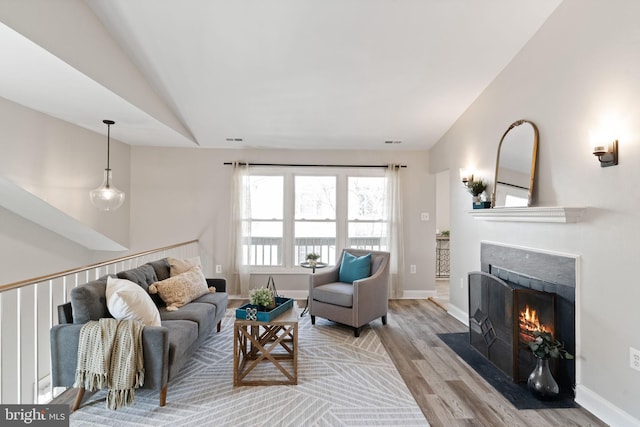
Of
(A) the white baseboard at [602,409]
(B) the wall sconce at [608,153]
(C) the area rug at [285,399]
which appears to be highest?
(B) the wall sconce at [608,153]

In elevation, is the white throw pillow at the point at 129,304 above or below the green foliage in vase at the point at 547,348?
above

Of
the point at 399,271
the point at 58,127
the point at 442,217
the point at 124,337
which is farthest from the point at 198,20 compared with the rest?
the point at 442,217

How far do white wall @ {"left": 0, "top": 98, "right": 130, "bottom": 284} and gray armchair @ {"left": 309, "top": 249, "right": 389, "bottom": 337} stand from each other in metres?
3.00

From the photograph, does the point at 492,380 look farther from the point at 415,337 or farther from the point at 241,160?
the point at 241,160

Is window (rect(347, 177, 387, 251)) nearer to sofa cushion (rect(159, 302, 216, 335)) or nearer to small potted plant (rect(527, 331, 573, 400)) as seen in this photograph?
sofa cushion (rect(159, 302, 216, 335))

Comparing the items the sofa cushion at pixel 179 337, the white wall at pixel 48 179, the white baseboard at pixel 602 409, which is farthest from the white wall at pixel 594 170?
the white wall at pixel 48 179

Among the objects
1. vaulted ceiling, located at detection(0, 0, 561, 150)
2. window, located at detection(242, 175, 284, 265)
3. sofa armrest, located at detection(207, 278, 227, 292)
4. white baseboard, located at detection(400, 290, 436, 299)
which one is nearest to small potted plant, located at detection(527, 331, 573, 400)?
vaulted ceiling, located at detection(0, 0, 561, 150)

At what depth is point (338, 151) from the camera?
5273mm

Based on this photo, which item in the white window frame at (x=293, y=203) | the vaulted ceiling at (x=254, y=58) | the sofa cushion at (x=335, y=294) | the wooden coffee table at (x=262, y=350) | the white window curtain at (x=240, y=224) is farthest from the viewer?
the white window frame at (x=293, y=203)

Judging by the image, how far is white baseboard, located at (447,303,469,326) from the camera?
4.07 meters

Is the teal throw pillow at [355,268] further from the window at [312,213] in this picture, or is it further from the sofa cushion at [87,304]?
the sofa cushion at [87,304]

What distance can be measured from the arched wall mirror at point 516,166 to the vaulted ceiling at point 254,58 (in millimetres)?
735

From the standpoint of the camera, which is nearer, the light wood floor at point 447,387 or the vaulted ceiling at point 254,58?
the light wood floor at point 447,387

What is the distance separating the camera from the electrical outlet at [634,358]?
201 centimetres
